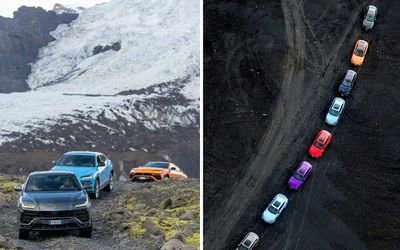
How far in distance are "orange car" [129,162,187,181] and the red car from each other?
18.4 ft

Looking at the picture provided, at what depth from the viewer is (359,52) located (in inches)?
681

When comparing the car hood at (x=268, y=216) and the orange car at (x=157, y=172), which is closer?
the orange car at (x=157, y=172)

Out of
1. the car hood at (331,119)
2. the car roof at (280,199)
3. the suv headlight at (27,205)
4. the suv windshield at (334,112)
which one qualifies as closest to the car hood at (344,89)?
the suv windshield at (334,112)

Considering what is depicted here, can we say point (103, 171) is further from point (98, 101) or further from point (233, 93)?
point (233, 93)

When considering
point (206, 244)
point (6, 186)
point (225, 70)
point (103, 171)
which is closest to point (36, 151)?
point (6, 186)

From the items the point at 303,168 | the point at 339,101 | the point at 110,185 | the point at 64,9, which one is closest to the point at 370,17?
the point at 339,101

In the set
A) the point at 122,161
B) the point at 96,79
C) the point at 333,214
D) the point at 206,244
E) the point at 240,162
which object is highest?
the point at 96,79

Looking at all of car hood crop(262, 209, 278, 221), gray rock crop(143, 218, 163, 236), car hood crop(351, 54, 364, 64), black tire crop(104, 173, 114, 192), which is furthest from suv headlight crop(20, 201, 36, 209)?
car hood crop(351, 54, 364, 64)

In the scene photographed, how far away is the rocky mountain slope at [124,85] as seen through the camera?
11.7 meters

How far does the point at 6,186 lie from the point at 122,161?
3131 millimetres

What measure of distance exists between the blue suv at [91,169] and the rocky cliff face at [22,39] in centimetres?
208

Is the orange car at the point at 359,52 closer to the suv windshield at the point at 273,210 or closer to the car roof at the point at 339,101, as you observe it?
the car roof at the point at 339,101

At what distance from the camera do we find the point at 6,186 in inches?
421

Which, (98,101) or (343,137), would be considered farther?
(343,137)
